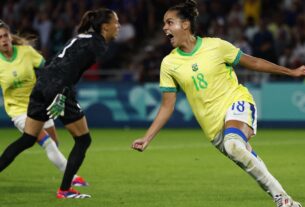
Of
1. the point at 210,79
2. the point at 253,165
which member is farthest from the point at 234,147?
the point at 210,79

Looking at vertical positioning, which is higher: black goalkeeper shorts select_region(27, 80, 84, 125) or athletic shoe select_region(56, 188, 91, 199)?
black goalkeeper shorts select_region(27, 80, 84, 125)

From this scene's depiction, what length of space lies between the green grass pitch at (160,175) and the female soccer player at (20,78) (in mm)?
490

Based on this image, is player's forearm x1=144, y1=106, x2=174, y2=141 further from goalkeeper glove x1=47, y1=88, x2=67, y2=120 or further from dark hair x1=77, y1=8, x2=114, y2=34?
dark hair x1=77, y1=8, x2=114, y2=34

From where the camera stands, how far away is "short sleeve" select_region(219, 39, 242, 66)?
→ 28.3ft

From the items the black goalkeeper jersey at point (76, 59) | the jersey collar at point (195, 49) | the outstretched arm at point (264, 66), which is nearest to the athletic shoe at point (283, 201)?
the outstretched arm at point (264, 66)

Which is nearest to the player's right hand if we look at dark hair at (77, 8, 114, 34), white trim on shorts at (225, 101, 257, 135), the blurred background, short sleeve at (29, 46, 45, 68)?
white trim on shorts at (225, 101, 257, 135)

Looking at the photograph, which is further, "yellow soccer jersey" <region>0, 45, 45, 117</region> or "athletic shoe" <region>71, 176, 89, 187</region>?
"yellow soccer jersey" <region>0, 45, 45, 117</region>

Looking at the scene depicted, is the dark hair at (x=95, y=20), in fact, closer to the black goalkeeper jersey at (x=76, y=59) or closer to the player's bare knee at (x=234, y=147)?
the black goalkeeper jersey at (x=76, y=59)

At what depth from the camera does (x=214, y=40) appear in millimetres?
8742

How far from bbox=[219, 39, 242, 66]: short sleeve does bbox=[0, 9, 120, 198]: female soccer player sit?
4.87 ft

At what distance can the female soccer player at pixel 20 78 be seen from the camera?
11078 mm

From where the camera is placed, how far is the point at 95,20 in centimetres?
959

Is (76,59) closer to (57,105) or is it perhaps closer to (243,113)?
(57,105)

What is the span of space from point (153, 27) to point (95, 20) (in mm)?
15537
